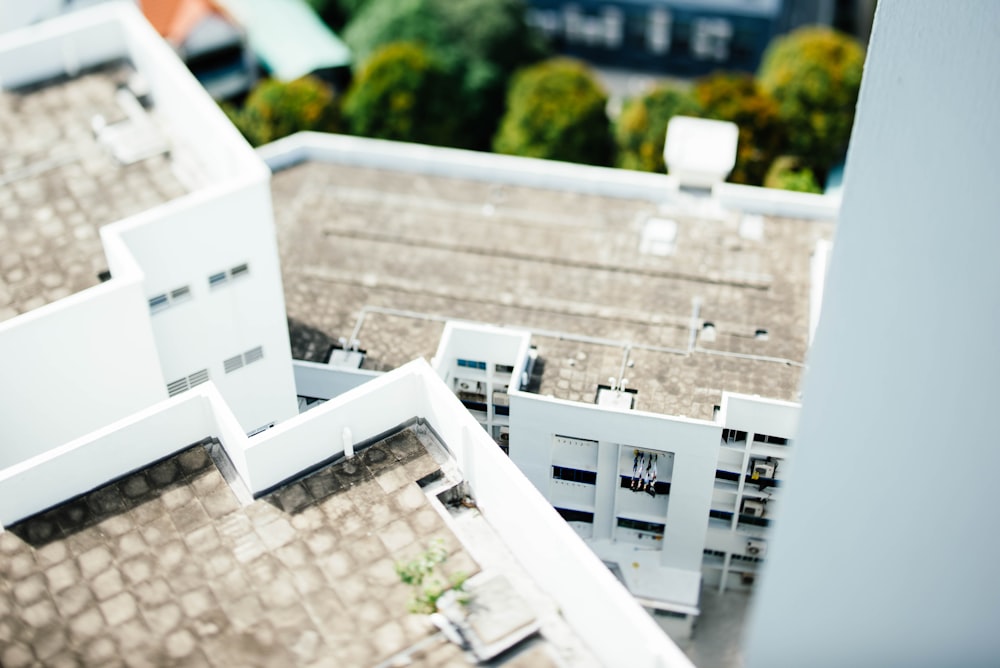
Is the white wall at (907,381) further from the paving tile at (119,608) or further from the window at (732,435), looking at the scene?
the window at (732,435)

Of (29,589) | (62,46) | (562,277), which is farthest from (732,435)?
(62,46)

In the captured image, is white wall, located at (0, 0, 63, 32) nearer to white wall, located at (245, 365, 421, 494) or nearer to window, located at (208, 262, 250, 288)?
window, located at (208, 262, 250, 288)

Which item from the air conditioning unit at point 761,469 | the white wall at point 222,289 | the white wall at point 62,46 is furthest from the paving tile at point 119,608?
the air conditioning unit at point 761,469

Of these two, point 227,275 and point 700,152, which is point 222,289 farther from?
point 700,152

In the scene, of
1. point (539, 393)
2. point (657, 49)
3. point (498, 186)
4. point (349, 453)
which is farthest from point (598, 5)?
point (349, 453)

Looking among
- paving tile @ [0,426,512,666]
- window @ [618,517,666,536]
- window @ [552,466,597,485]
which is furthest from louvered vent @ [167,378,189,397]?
window @ [618,517,666,536]

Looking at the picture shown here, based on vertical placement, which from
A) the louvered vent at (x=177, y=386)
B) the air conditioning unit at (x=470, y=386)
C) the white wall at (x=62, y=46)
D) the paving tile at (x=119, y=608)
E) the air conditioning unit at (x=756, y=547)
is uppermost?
the white wall at (x=62, y=46)
